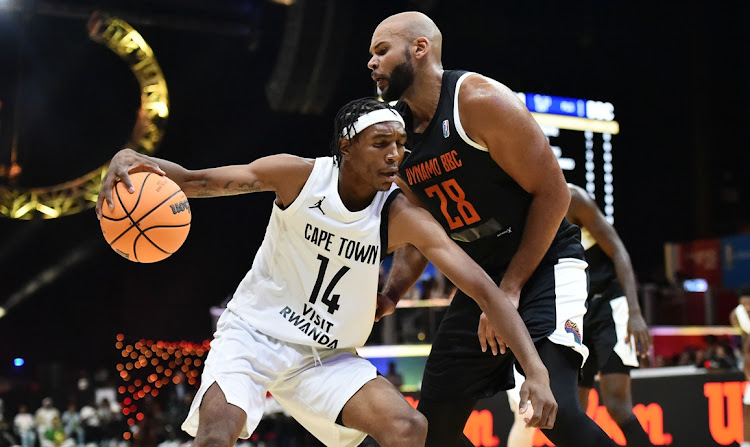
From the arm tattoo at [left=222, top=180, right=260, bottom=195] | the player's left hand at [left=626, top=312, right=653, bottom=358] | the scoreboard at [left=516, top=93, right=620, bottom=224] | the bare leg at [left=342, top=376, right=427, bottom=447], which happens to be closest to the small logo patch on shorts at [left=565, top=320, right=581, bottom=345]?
the bare leg at [left=342, top=376, right=427, bottom=447]

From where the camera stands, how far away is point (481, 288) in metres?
2.54

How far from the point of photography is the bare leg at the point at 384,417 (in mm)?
2619

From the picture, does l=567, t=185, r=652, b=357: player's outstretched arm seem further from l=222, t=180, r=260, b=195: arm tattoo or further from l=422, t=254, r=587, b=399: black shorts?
l=222, t=180, r=260, b=195: arm tattoo

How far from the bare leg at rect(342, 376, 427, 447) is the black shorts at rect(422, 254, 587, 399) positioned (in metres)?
0.27

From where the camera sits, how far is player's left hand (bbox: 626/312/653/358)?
4.09 metres

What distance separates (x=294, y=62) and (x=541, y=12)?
5.34 metres

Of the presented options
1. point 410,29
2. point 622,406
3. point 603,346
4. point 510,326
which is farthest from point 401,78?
point 622,406

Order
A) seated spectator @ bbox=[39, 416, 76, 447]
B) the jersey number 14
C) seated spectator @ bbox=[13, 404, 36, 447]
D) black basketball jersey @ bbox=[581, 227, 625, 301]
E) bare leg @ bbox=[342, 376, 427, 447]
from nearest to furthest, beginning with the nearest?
bare leg @ bbox=[342, 376, 427, 447]
the jersey number 14
black basketball jersey @ bbox=[581, 227, 625, 301]
seated spectator @ bbox=[13, 404, 36, 447]
seated spectator @ bbox=[39, 416, 76, 447]

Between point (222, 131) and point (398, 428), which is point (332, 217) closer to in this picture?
point (398, 428)

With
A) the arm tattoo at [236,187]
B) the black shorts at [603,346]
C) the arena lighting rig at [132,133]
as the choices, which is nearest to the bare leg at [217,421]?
the arm tattoo at [236,187]

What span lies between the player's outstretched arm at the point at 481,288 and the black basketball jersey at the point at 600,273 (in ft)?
7.28

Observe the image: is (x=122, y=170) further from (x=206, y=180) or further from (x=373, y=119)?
(x=373, y=119)

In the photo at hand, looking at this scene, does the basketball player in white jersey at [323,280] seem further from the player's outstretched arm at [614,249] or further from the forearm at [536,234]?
the player's outstretched arm at [614,249]

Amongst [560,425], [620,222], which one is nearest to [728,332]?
[620,222]
